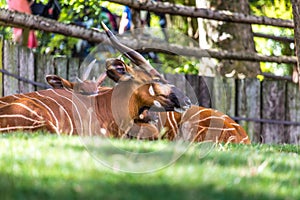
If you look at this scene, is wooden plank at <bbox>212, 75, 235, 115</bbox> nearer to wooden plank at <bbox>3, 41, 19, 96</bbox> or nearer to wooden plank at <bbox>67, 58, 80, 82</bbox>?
wooden plank at <bbox>67, 58, 80, 82</bbox>

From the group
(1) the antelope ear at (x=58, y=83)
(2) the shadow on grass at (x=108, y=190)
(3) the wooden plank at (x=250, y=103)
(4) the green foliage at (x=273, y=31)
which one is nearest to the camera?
(2) the shadow on grass at (x=108, y=190)

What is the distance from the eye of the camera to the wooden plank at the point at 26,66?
8148 millimetres

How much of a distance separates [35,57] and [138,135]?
9.60 feet

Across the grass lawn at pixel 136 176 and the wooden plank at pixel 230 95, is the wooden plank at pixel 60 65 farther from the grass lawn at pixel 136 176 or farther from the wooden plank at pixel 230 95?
the grass lawn at pixel 136 176

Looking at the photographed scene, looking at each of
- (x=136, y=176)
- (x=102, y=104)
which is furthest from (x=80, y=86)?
(x=136, y=176)

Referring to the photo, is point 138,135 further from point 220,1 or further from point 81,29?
point 220,1

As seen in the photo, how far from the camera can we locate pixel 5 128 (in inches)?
214

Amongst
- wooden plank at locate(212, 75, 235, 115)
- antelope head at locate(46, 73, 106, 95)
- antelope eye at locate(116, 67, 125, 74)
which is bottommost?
wooden plank at locate(212, 75, 235, 115)

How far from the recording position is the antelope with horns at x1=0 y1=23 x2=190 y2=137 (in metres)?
5.51

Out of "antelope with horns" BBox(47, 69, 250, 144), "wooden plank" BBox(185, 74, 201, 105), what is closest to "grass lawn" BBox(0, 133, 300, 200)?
"antelope with horns" BBox(47, 69, 250, 144)

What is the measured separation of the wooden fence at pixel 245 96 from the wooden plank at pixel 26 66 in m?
0.01

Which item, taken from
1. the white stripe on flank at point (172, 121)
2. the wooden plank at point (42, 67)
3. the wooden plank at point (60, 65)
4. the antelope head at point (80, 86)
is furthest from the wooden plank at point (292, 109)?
the antelope head at point (80, 86)

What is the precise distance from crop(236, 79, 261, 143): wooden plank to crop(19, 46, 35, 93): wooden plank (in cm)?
265

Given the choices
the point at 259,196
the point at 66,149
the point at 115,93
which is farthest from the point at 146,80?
the point at 259,196
